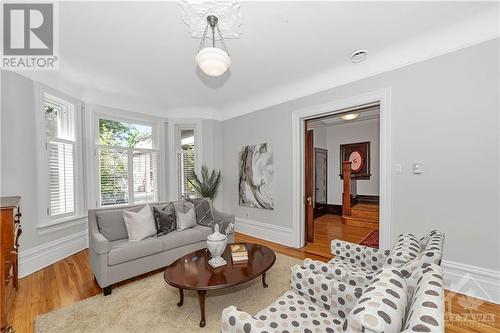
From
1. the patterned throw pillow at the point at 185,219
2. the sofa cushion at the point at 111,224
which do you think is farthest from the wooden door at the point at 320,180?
the sofa cushion at the point at 111,224

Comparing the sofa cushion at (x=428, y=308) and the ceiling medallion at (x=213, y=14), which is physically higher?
the ceiling medallion at (x=213, y=14)

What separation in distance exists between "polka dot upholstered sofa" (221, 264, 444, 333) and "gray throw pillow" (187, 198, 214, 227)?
2303 millimetres

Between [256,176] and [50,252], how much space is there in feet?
11.7

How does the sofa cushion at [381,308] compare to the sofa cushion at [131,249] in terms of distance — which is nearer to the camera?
the sofa cushion at [381,308]

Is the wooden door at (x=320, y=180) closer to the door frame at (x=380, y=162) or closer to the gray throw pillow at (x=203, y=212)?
the door frame at (x=380, y=162)

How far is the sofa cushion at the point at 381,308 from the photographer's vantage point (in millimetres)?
834

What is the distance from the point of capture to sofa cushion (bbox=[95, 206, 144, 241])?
9.64 ft

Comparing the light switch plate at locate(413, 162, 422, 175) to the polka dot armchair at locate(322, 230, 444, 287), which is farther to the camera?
the light switch plate at locate(413, 162, 422, 175)

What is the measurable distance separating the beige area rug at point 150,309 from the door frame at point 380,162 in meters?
1.37

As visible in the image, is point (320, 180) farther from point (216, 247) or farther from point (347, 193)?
point (216, 247)

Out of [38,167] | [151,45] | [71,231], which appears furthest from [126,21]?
[71,231]

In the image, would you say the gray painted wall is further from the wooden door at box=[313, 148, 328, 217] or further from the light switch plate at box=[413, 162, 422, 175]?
the wooden door at box=[313, 148, 328, 217]

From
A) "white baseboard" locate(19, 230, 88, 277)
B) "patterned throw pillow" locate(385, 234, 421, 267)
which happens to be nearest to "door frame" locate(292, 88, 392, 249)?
"patterned throw pillow" locate(385, 234, 421, 267)

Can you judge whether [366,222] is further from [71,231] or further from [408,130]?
[71,231]
